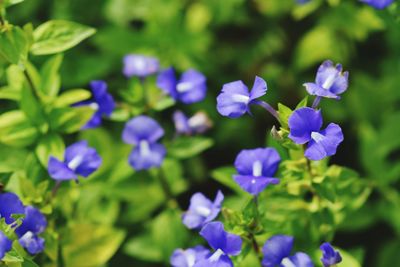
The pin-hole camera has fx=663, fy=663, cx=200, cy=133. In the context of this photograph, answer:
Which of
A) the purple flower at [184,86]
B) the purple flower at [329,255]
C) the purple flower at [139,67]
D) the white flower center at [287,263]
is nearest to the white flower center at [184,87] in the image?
the purple flower at [184,86]

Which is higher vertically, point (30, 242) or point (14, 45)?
point (14, 45)

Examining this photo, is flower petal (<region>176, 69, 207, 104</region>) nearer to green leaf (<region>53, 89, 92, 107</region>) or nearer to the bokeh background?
green leaf (<region>53, 89, 92, 107</region>)

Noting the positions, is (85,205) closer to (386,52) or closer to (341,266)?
(341,266)

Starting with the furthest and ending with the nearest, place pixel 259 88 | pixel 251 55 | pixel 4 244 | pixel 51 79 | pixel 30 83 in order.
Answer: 1. pixel 251 55
2. pixel 51 79
3. pixel 30 83
4. pixel 259 88
5. pixel 4 244

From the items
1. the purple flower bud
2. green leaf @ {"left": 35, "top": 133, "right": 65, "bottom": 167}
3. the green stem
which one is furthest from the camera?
the green stem

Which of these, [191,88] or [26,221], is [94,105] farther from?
[26,221]

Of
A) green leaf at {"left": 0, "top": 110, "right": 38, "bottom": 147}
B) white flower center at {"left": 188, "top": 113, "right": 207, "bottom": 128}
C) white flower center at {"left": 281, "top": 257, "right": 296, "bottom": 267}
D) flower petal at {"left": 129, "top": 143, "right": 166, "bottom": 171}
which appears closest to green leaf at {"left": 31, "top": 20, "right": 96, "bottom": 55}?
green leaf at {"left": 0, "top": 110, "right": 38, "bottom": 147}

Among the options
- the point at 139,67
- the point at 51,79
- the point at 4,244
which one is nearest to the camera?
the point at 4,244

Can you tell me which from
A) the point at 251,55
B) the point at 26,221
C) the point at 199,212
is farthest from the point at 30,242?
the point at 251,55
